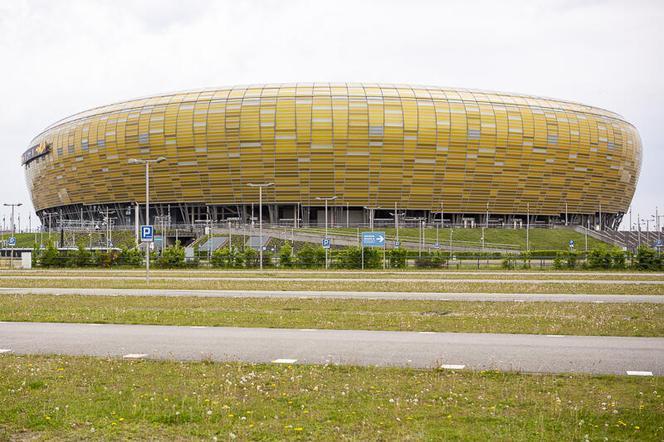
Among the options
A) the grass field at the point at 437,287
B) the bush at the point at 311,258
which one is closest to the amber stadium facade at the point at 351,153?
the bush at the point at 311,258

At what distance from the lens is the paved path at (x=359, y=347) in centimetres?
1169

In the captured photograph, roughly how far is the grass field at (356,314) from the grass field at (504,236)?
62341mm

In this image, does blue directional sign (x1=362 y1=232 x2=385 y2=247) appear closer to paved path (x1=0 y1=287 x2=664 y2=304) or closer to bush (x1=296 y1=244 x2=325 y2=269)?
bush (x1=296 y1=244 x2=325 y2=269)

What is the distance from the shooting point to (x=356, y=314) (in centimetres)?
1945

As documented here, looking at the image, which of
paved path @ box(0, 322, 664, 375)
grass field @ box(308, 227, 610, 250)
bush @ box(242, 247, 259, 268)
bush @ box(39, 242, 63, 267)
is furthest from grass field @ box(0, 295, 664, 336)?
grass field @ box(308, 227, 610, 250)

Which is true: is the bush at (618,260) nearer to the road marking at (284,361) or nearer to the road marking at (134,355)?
the road marking at (284,361)

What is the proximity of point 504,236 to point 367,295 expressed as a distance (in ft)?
231

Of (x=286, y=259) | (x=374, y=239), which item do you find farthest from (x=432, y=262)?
(x=286, y=259)

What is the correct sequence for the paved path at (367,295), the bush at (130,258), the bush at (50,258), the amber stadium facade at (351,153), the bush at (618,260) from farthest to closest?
1. the amber stadium facade at (351,153)
2. the bush at (50,258)
3. the bush at (130,258)
4. the bush at (618,260)
5. the paved path at (367,295)

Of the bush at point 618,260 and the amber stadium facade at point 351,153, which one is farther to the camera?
the amber stadium facade at point 351,153

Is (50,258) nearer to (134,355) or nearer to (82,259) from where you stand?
(82,259)

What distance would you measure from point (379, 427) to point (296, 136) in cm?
8758

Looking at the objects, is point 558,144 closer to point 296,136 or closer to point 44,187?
point 296,136

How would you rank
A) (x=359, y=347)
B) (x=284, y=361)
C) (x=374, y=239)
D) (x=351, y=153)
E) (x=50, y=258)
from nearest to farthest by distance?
(x=284, y=361), (x=359, y=347), (x=374, y=239), (x=50, y=258), (x=351, y=153)
